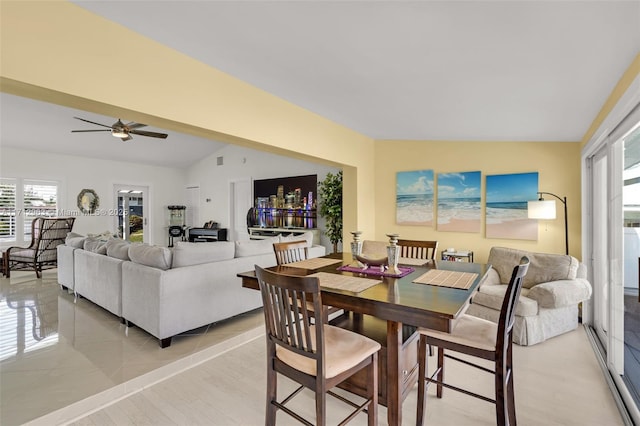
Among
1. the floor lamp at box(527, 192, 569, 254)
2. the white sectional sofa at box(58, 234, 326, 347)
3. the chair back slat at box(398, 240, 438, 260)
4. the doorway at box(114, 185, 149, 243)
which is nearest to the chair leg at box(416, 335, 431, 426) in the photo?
the chair back slat at box(398, 240, 438, 260)

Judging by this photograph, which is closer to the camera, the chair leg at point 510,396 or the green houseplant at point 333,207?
the chair leg at point 510,396

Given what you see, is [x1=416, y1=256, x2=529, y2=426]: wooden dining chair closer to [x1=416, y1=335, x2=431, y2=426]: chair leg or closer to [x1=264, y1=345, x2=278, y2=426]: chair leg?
[x1=416, y1=335, x2=431, y2=426]: chair leg

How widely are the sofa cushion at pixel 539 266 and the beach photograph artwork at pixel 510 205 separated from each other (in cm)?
55

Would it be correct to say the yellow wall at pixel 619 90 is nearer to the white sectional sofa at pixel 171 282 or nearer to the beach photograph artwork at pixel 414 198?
the beach photograph artwork at pixel 414 198

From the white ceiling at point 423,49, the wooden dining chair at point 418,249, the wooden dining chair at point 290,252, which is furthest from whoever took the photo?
the wooden dining chair at point 418,249

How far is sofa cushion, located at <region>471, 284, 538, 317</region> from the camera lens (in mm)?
2824

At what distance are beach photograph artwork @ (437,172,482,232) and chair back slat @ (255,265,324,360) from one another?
3.58 metres

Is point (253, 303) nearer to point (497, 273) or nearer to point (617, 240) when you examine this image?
point (497, 273)

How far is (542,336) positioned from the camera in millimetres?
2908

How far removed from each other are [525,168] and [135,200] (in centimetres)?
900

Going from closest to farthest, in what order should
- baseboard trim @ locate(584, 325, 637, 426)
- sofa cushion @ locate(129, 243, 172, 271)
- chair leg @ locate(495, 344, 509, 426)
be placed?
chair leg @ locate(495, 344, 509, 426) < baseboard trim @ locate(584, 325, 637, 426) < sofa cushion @ locate(129, 243, 172, 271)

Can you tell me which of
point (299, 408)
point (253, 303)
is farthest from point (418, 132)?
point (299, 408)

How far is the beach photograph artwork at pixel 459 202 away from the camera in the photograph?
168 inches

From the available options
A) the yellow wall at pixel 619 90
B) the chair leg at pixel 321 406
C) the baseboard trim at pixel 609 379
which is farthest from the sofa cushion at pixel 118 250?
the yellow wall at pixel 619 90
